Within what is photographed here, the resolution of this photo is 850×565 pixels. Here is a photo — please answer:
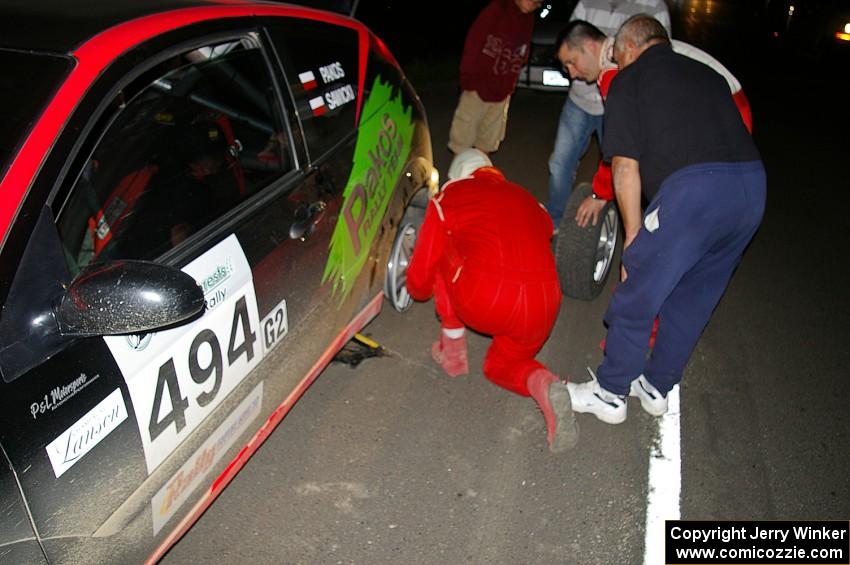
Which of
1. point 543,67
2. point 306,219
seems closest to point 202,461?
point 306,219

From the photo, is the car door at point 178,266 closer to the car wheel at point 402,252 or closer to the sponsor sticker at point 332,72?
the sponsor sticker at point 332,72

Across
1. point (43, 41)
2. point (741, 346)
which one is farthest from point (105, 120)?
point (741, 346)

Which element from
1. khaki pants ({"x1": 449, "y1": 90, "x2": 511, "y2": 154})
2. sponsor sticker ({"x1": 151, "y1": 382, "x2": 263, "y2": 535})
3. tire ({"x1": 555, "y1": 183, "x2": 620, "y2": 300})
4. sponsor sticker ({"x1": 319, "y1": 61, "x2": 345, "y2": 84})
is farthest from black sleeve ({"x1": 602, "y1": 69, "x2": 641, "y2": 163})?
khaki pants ({"x1": 449, "y1": 90, "x2": 511, "y2": 154})

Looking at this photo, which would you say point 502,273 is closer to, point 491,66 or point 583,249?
point 583,249

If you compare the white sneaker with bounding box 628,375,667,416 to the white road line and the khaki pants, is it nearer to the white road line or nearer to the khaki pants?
the white road line

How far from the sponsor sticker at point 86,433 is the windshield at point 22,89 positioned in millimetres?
604

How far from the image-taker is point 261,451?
10.3ft

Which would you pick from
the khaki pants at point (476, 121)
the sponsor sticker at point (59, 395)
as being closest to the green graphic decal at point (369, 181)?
the sponsor sticker at point (59, 395)

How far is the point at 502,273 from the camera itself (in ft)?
9.92

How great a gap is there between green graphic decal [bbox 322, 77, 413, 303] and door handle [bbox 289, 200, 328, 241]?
14 cm

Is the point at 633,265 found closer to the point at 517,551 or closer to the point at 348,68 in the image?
the point at 517,551

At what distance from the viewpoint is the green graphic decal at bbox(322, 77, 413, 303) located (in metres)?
2.91

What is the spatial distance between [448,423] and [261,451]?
871mm

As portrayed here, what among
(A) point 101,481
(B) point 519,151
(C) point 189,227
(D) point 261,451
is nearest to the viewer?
(A) point 101,481
